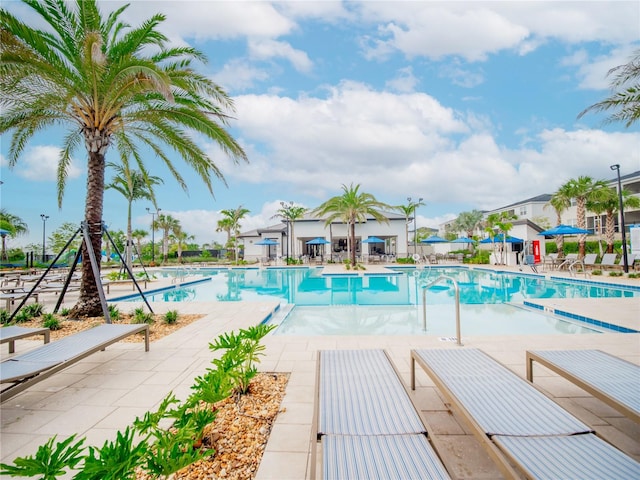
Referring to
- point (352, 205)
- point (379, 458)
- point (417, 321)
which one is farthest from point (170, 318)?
point (352, 205)

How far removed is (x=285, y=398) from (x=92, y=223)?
656 centimetres

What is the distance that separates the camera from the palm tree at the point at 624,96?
9.96m

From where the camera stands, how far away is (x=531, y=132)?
981 inches

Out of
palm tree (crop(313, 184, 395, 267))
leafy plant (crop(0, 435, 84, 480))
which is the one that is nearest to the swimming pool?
palm tree (crop(313, 184, 395, 267))

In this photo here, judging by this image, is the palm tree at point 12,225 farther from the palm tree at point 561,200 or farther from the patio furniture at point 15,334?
the palm tree at point 561,200

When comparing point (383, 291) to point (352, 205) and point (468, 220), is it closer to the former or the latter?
point (352, 205)

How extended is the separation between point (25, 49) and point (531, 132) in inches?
1186

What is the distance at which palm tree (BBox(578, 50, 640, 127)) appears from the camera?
9.96 meters

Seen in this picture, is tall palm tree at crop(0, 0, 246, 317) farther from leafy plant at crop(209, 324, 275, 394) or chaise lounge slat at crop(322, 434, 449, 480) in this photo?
chaise lounge slat at crop(322, 434, 449, 480)

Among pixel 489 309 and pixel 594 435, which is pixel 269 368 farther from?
pixel 489 309

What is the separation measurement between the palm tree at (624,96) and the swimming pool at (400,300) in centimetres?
646

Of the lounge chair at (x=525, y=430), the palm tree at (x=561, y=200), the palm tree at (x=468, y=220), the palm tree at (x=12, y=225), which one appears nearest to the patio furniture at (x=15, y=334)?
the lounge chair at (x=525, y=430)

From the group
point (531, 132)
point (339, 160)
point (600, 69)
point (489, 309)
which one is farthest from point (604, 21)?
point (339, 160)

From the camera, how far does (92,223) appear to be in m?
7.18
